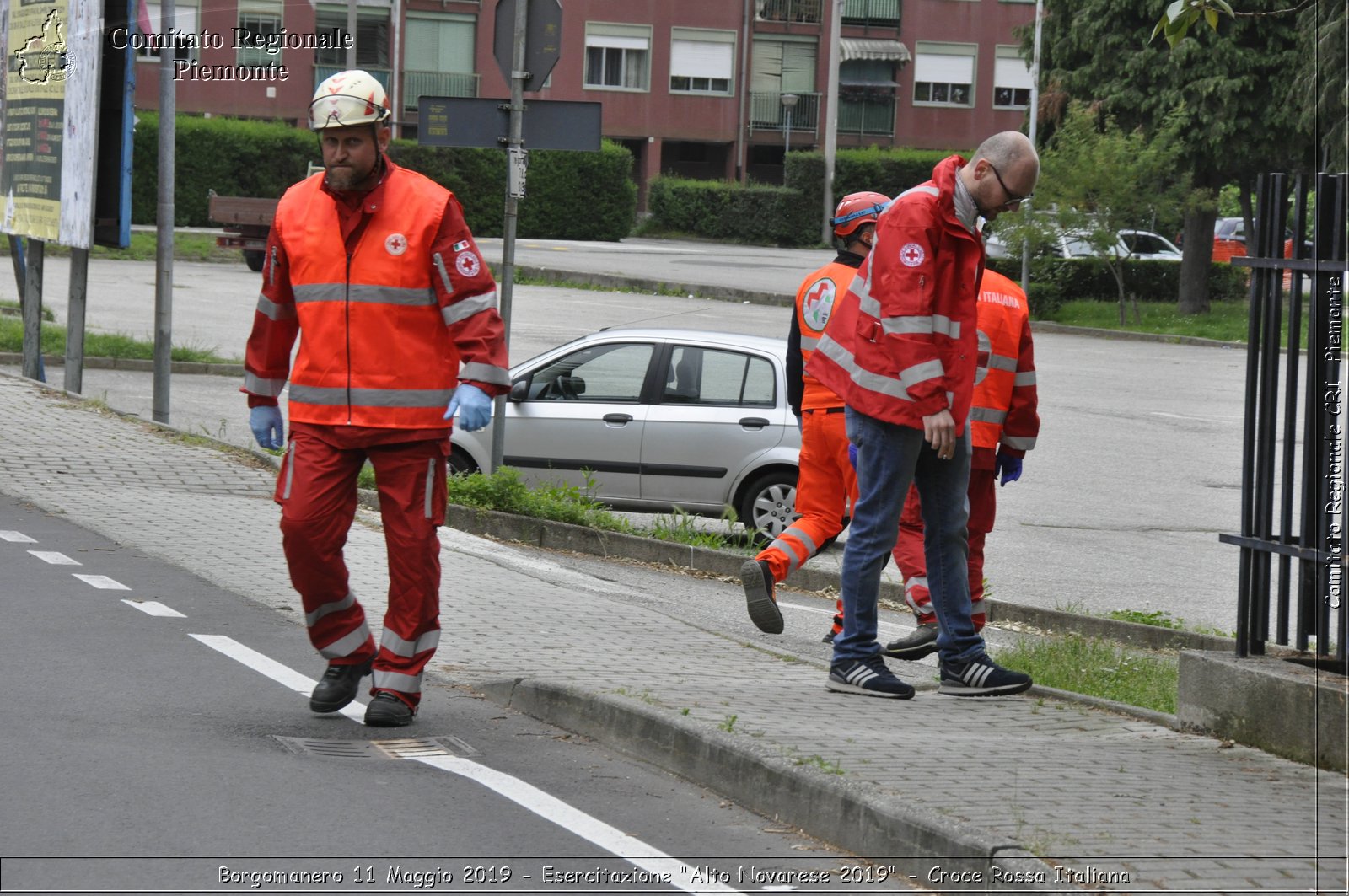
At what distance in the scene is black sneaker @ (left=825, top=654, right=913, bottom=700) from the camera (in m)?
6.66

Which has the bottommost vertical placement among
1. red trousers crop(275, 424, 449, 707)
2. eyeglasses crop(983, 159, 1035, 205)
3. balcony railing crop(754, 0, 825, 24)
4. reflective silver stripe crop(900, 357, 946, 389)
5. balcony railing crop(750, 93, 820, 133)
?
red trousers crop(275, 424, 449, 707)

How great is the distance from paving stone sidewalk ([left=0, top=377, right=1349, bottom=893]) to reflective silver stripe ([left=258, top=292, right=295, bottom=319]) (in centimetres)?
146

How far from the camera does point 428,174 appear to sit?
5050cm

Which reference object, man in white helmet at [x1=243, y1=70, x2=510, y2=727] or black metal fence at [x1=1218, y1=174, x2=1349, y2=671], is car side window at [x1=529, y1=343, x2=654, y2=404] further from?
black metal fence at [x1=1218, y1=174, x2=1349, y2=671]

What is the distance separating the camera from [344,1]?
193 feet

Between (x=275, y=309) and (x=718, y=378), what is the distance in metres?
7.00

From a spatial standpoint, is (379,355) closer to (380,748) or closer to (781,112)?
(380,748)

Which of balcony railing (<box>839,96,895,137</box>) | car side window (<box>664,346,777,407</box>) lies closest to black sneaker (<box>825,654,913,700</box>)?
car side window (<box>664,346,777,407</box>)

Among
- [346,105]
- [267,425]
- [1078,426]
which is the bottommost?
[1078,426]

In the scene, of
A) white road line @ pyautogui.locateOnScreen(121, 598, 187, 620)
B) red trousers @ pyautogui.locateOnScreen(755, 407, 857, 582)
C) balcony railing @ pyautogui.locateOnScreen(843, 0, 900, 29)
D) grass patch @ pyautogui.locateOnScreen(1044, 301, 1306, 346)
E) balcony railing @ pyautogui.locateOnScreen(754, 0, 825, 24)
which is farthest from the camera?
balcony railing @ pyautogui.locateOnScreen(843, 0, 900, 29)

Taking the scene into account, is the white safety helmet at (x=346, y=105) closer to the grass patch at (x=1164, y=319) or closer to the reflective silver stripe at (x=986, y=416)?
the reflective silver stripe at (x=986, y=416)

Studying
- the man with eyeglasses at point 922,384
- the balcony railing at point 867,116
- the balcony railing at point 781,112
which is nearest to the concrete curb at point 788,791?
the man with eyeglasses at point 922,384

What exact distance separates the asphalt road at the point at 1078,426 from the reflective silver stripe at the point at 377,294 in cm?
609

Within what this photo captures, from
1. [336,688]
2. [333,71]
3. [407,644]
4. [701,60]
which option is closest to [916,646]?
[407,644]
